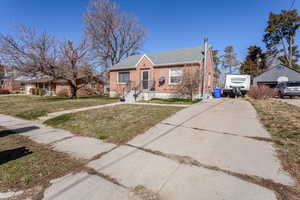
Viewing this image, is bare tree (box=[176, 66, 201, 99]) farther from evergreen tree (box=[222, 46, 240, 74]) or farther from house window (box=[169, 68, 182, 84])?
evergreen tree (box=[222, 46, 240, 74])

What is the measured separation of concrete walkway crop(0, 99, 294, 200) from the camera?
191 centimetres

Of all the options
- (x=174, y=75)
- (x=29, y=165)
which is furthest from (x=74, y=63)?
(x=29, y=165)

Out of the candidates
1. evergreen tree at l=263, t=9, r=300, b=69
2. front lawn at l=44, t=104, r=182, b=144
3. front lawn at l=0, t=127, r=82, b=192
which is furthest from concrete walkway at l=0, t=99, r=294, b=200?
evergreen tree at l=263, t=9, r=300, b=69

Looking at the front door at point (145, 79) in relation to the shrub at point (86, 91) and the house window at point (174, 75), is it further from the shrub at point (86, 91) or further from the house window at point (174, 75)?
the shrub at point (86, 91)

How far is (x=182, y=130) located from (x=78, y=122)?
440cm

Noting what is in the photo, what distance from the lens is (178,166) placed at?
254 cm

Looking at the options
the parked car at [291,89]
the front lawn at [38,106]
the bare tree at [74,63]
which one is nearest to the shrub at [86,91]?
the bare tree at [74,63]

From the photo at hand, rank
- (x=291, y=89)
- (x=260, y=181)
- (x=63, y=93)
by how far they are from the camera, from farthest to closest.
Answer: (x=63, y=93)
(x=291, y=89)
(x=260, y=181)

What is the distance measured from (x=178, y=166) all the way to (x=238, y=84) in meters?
16.4

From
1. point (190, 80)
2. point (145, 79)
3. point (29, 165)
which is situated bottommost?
point (29, 165)

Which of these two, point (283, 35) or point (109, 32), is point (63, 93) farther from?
point (283, 35)

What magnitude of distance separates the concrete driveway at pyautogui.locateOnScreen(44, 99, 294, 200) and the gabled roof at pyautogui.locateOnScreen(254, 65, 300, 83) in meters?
28.0

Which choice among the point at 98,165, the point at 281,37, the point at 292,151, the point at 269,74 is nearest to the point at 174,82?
the point at 292,151

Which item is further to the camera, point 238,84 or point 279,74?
point 279,74
